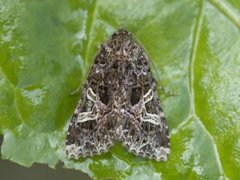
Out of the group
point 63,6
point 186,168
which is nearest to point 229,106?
point 186,168

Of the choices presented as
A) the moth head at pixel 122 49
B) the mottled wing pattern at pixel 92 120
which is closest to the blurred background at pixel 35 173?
the mottled wing pattern at pixel 92 120

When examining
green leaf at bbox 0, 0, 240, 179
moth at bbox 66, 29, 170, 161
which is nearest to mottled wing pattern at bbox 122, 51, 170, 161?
moth at bbox 66, 29, 170, 161

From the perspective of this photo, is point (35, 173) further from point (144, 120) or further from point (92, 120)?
point (144, 120)

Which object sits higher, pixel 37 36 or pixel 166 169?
pixel 37 36

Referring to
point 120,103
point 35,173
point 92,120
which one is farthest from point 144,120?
point 35,173

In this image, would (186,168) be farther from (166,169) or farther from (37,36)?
(37,36)

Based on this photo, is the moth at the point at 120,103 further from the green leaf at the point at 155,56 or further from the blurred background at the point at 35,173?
the blurred background at the point at 35,173
